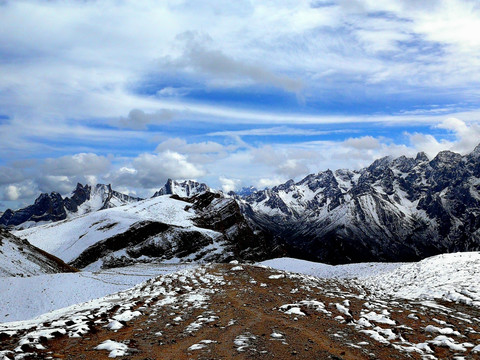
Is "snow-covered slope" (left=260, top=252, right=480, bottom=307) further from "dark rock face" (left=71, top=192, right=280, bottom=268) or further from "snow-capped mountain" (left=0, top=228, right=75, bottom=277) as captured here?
"dark rock face" (left=71, top=192, right=280, bottom=268)

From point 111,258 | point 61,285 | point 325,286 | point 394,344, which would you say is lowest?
point 111,258

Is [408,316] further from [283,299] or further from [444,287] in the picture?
[444,287]

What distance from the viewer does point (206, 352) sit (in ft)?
36.4

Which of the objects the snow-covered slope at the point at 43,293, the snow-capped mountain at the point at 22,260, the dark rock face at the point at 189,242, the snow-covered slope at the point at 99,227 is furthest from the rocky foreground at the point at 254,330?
the snow-covered slope at the point at 99,227

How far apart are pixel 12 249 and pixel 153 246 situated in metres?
66.2

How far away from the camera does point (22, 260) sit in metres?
66.6

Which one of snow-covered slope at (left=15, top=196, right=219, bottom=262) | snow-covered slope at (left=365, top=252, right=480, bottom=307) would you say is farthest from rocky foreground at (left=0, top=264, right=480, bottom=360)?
snow-covered slope at (left=15, top=196, right=219, bottom=262)

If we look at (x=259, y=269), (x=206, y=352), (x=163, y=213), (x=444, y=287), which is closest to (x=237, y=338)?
(x=206, y=352)

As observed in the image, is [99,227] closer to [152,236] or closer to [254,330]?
[152,236]

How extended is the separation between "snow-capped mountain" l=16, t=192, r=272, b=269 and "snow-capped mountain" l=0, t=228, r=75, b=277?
4053 cm

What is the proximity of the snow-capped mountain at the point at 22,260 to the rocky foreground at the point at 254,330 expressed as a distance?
161ft

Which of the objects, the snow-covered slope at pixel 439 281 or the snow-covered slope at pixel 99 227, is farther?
the snow-covered slope at pixel 99 227

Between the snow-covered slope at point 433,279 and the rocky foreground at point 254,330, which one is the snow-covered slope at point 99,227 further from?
the rocky foreground at point 254,330

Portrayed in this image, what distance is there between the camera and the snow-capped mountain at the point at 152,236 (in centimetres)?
12512
